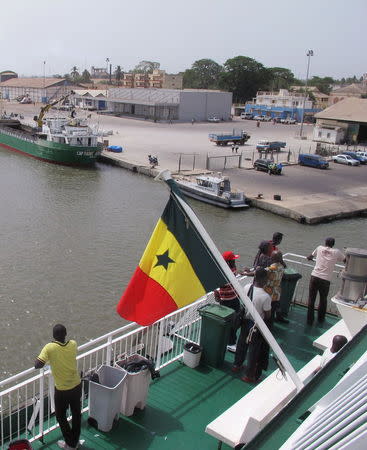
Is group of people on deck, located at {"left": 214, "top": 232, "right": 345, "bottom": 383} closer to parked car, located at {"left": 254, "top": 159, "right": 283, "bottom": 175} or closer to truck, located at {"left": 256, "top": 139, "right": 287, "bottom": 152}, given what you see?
parked car, located at {"left": 254, "top": 159, "right": 283, "bottom": 175}

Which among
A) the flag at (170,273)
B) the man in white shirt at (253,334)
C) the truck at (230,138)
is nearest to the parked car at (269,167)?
the truck at (230,138)

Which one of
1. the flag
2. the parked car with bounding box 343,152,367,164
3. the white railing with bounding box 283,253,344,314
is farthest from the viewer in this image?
the parked car with bounding box 343,152,367,164

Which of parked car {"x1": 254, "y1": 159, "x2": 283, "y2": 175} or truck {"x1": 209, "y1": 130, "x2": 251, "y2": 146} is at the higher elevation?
A: truck {"x1": 209, "y1": 130, "x2": 251, "y2": 146}

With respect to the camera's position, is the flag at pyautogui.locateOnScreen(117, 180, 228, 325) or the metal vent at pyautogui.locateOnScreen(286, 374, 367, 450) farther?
the flag at pyautogui.locateOnScreen(117, 180, 228, 325)

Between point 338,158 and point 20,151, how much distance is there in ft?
101

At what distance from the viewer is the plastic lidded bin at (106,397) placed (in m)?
5.27

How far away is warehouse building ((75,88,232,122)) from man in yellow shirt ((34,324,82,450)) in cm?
7380

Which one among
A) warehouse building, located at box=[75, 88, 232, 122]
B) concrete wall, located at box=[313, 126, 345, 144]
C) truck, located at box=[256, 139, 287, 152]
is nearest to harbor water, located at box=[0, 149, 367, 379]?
truck, located at box=[256, 139, 287, 152]

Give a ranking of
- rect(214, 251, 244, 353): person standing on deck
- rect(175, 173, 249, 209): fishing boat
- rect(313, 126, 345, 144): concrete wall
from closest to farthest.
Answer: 1. rect(214, 251, 244, 353): person standing on deck
2. rect(175, 173, 249, 209): fishing boat
3. rect(313, 126, 345, 144): concrete wall

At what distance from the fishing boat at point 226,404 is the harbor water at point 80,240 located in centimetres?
542

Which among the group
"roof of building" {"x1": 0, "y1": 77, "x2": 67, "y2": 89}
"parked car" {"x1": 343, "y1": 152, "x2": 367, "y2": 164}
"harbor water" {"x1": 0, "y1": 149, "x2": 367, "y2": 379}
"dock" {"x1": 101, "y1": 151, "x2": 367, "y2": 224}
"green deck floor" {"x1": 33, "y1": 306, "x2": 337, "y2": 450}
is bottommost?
"harbor water" {"x1": 0, "y1": 149, "x2": 367, "y2": 379}

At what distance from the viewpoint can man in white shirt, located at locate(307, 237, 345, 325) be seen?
26.7 ft

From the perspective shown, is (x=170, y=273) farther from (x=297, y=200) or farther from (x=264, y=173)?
(x=264, y=173)

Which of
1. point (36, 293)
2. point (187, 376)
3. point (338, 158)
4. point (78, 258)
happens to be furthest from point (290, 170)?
point (187, 376)
